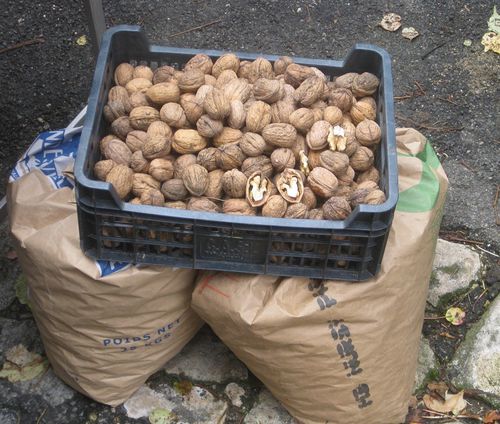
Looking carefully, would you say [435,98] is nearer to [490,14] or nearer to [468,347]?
[490,14]

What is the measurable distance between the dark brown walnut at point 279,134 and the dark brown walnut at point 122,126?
465 millimetres

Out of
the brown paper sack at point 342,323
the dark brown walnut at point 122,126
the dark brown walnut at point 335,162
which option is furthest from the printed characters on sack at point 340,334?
the dark brown walnut at point 122,126

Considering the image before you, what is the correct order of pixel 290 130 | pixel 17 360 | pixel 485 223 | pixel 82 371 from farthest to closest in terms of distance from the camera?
pixel 485 223 < pixel 17 360 < pixel 82 371 < pixel 290 130

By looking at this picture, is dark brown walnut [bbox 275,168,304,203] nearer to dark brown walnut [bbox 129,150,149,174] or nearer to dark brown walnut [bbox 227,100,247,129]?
dark brown walnut [bbox 227,100,247,129]

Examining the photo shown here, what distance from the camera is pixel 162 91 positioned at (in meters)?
2.28

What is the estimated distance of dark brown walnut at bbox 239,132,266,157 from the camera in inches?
85.2

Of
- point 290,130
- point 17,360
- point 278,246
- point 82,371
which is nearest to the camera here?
point 278,246

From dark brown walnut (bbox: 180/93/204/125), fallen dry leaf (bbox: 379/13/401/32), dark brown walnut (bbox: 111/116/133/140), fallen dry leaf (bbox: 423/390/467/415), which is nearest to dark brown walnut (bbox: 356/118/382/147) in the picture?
dark brown walnut (bbox: 180/93/204/125)

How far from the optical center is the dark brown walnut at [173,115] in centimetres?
223

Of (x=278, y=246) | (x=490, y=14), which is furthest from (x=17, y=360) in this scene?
(x=490, y=14)

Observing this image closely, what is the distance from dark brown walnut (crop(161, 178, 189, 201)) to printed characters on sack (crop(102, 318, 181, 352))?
1.50 ft

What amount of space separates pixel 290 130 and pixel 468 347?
1.21m

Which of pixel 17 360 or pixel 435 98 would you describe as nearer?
pixel 17 360

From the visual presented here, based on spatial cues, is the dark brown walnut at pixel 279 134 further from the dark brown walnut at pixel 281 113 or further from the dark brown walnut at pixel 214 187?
the dark brown walnut at pixel 214 187
